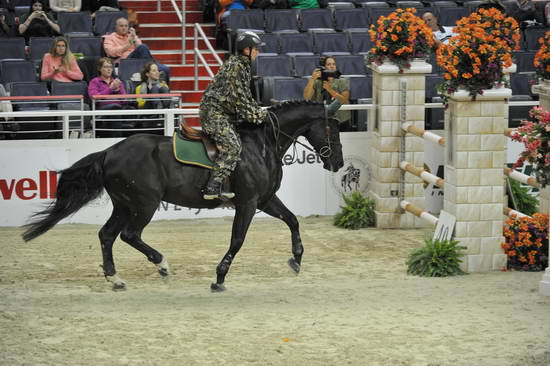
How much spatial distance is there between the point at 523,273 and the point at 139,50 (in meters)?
7.60

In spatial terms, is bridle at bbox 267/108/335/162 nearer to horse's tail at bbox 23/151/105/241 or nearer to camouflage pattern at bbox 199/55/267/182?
camouflage pattern at bbox 199/55/267/182

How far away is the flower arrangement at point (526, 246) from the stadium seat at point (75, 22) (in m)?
8.70

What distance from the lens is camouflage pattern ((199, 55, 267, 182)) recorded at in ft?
33.3

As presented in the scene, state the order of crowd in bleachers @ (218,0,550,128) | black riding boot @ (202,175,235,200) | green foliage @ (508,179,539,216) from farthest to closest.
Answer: crowd in bleachers @ (218,0,550,128) → green foliage @ (508,179,539,216) → black riding boot @ (202,175,235,200)

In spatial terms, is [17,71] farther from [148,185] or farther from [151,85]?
[148,185]

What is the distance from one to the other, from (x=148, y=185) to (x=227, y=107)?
42.8 inches

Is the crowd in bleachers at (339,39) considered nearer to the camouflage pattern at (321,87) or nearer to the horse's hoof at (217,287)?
the camouflage pattern at (321,87)

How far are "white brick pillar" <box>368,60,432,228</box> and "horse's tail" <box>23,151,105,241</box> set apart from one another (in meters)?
4.73

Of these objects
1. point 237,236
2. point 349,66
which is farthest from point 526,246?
point 349,66

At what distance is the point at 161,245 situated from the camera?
1282 cm

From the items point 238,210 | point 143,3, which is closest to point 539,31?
point 143,3

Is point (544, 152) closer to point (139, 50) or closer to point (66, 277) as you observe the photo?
point (66, 277)

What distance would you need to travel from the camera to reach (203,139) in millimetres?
10438

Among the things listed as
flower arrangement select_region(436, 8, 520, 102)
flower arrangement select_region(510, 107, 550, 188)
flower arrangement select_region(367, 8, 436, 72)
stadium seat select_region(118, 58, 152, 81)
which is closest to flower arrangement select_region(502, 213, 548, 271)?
flower arrangement select_region(510, 107, 550, 188)
